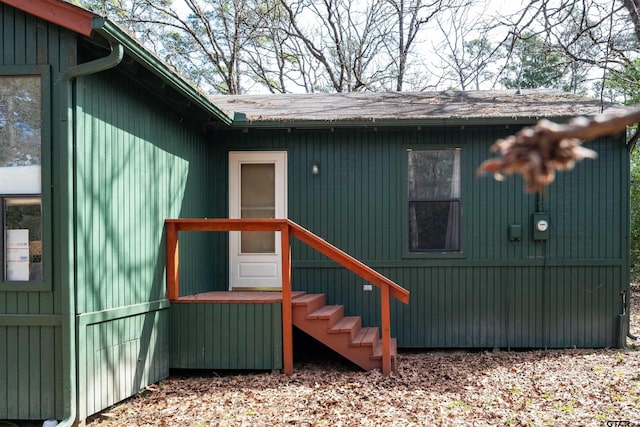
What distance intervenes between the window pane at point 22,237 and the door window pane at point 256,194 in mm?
3197

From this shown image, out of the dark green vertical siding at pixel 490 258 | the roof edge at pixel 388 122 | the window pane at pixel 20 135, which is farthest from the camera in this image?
the dark green vertical siding at pixel 490 258

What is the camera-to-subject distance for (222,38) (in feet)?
55.8

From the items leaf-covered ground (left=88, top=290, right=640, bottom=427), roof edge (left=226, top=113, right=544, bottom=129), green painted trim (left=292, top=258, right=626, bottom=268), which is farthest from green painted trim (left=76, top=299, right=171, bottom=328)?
green painted trim (left=292, top=258, right=626, bottom=268)

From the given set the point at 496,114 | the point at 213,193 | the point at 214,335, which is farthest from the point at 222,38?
the point at 214,335

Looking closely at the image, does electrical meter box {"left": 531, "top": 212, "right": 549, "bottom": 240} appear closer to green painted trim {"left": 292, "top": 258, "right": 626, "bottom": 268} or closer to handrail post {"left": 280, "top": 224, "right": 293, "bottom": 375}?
green painted trim {"left": 292, "top": 258, "right": 626, "bottom": 268}

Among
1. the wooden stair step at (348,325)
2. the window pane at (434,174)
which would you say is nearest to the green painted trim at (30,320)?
the wooden stair step at (348,325)

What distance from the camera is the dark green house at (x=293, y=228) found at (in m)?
4.09

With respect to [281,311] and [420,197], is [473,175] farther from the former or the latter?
[281,311]

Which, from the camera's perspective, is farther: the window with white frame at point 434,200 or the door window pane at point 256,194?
the door window pane at point 256,194

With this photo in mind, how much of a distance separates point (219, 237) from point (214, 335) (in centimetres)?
177

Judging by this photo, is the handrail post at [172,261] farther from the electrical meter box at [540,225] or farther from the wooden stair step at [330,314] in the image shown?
the electrical meter box at [540,225]

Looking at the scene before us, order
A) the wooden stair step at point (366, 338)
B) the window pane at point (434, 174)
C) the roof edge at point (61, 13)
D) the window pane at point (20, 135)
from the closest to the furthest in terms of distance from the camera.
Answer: the roof edge at point (61, 13) < the window pane at point (20, 135) < the wooden stair step at point (366, 338) < the window pane at point (434, 174)

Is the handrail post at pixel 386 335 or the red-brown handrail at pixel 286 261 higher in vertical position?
the red-brown handrail at pixel 286 261

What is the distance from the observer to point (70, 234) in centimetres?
394
